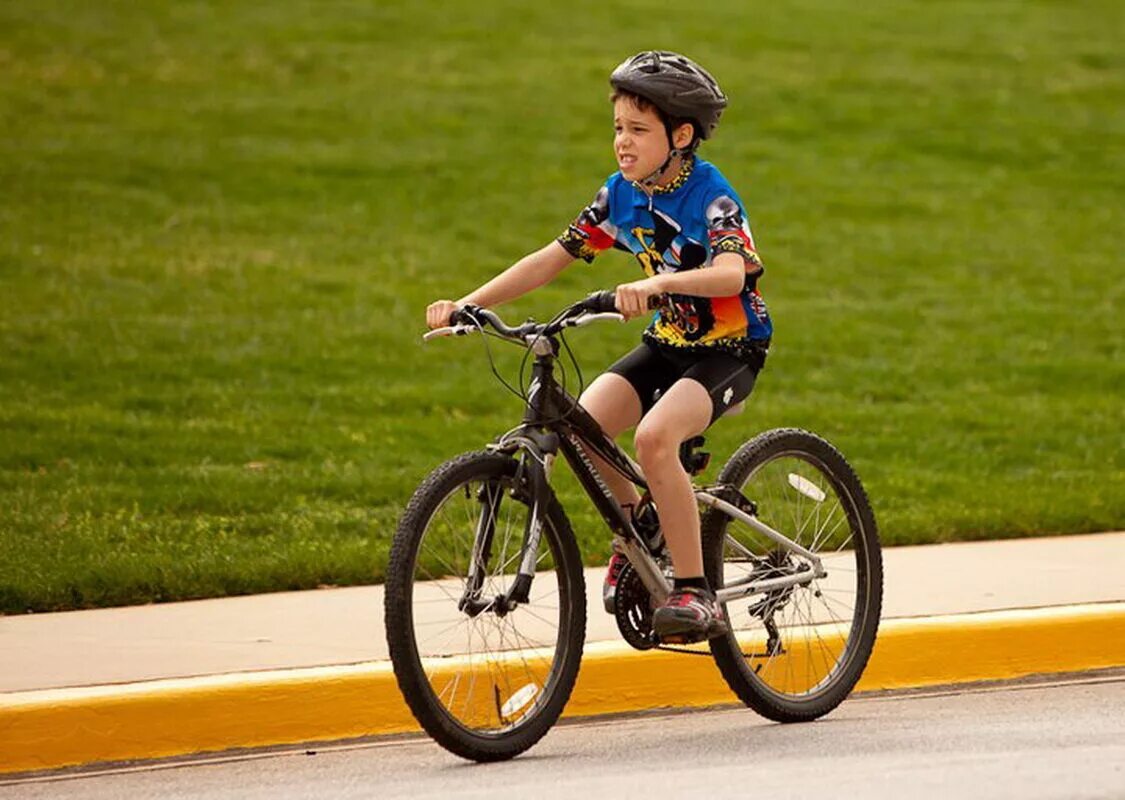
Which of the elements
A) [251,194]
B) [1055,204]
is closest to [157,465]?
[251,194]

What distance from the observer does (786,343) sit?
13.5 m

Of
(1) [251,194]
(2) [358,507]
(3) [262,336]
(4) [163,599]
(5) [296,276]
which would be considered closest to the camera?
(4) [163,599]

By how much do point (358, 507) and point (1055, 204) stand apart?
969 centimetres

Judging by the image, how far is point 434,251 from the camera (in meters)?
15.9

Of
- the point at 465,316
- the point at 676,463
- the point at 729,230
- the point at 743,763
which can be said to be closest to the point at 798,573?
the point at 676,463

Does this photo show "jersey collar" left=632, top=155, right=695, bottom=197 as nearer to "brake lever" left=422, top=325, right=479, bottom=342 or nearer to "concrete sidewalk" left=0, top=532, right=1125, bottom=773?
"brake lever" left=422, top=325, right=479, bottom=342

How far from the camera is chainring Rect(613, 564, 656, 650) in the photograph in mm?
6445

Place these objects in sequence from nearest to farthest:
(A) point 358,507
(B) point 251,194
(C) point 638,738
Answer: (C) point 638,738
(A) point 358,507
(B) point 251,194

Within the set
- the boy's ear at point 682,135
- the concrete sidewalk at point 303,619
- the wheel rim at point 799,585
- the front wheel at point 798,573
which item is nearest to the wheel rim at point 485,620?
the front wheel at point 798,573

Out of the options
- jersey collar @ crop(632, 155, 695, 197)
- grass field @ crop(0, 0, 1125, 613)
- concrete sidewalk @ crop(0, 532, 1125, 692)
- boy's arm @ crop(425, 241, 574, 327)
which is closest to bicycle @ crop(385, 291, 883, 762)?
boy's arm @ crop(425, 241, 574, 327)

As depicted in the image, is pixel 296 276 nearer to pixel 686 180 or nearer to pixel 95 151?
pixel 95 151

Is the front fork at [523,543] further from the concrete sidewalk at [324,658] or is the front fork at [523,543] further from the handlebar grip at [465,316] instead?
the concrete sidewalk at [324,658]

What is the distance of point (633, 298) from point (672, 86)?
2.60 ft

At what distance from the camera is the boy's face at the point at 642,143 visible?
6.35 metres
